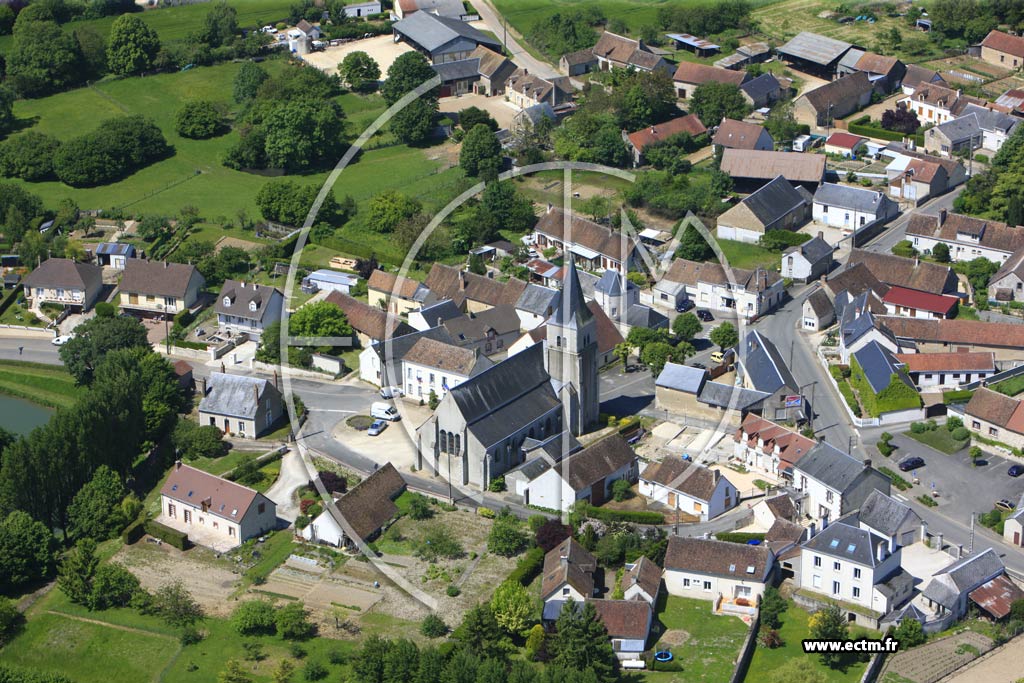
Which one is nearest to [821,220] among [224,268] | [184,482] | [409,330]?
[409,330]

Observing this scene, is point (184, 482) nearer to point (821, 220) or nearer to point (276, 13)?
point (821, 220)

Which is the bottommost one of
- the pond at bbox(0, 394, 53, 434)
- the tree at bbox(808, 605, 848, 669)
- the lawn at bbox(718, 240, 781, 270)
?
the pond at bbox(0, 394, 53, 434)

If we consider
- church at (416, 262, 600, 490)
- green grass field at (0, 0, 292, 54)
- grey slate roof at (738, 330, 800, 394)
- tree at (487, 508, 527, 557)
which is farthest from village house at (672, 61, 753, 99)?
tree at (487, 508, 527, 557)

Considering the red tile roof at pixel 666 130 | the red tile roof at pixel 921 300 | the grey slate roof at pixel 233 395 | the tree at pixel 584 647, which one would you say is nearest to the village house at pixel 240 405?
the grey slate roof at pixel 233 395

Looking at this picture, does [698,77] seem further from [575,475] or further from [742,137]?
[575,475]

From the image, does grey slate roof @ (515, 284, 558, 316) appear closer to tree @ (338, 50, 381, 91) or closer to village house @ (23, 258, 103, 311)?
village house @ (23, 258, 103, 311)
